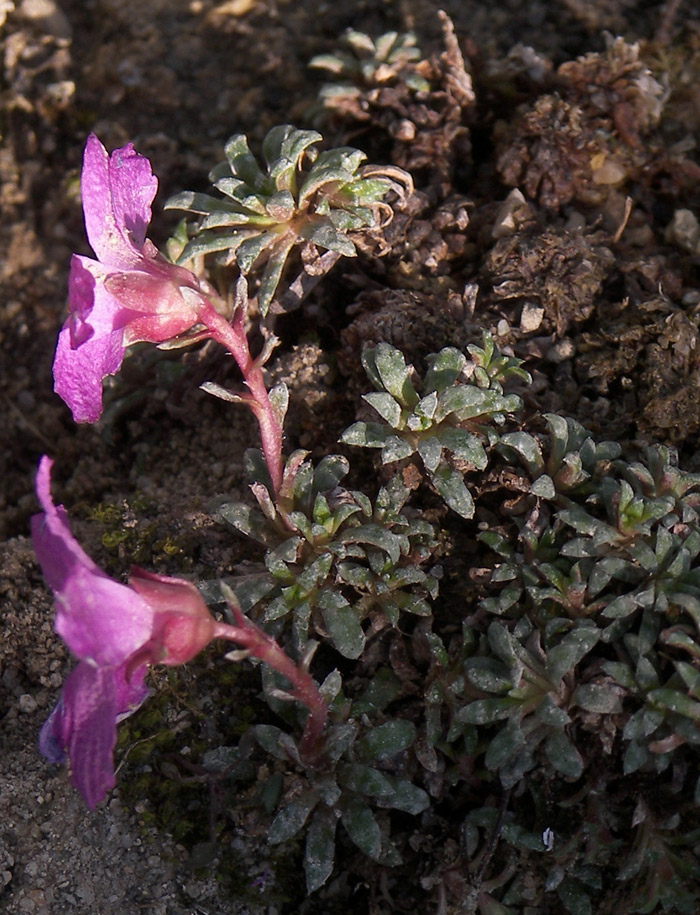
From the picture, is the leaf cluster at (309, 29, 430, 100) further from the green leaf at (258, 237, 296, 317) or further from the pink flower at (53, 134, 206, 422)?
the pink flower at (53, 134, 206, 422)

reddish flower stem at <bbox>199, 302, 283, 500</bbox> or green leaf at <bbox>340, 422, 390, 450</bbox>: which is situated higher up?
reddish flower stem at <bbox>199, 302, 283, 500</bbox>

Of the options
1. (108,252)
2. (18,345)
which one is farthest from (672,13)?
(18,345)

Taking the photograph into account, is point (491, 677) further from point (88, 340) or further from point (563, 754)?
point (88, 340)

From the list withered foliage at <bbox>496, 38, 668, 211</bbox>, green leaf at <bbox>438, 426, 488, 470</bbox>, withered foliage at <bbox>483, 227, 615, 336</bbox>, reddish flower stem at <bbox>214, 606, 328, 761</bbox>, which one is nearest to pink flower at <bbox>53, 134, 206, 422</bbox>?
reddish flower stem at <bbox>214, 606, 328, 761</bbox>

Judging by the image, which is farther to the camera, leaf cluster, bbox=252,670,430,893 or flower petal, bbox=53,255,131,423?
leaf cluster, bbox=252,670,430,893

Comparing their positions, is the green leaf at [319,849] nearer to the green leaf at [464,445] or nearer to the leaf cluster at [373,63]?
the green leaf at [464,445]

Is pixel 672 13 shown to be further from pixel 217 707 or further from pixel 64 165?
pixel 217 707
